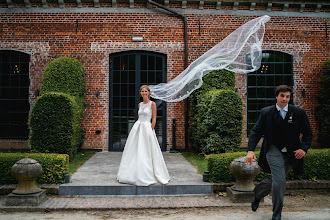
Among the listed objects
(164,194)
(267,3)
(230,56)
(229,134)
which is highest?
(267,3)

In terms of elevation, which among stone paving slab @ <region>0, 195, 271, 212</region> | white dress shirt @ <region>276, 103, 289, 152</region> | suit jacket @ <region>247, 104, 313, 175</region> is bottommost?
stone paving slab @ <region>0, 195, 271, 212</region>

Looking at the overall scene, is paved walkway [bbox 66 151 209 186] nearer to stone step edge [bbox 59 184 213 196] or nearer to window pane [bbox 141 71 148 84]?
stone step edge [bbox 59 184 213 196]

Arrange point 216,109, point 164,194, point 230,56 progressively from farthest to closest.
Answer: point 216,109, point 230,56, point 164,194

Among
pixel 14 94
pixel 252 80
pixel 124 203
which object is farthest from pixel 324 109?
pixel 14 94

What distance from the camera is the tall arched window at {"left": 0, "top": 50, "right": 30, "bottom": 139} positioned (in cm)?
1202

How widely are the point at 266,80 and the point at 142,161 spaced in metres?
7.68

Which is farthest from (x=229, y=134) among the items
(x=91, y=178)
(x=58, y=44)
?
(x=58, y=44)

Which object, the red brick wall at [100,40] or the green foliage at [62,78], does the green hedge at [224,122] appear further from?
the green foliage at [62,78]

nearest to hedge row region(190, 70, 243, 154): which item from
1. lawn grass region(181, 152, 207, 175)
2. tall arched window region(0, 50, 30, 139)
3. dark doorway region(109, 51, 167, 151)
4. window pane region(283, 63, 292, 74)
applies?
lawn grass region(181, 152, 207, 175)

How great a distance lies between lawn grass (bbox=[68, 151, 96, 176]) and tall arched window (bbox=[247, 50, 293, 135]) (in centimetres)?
602

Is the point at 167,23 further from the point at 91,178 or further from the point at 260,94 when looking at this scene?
the point at 91,178

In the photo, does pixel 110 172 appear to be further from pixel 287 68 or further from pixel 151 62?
pixel 287 68

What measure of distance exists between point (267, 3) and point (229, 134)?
5.82m

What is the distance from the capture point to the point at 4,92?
39.7 ft
